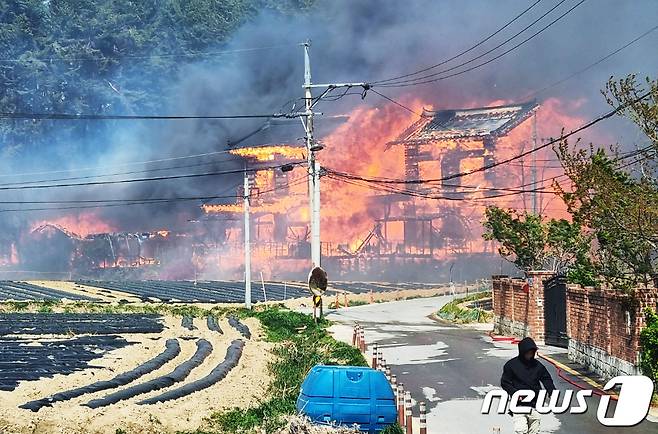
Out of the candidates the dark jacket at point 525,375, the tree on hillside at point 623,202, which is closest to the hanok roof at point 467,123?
the tree on hillside at point 623,202

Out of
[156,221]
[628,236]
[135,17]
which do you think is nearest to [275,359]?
[628,236]

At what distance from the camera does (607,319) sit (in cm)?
2228

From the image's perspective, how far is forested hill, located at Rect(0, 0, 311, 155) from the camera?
315 ft

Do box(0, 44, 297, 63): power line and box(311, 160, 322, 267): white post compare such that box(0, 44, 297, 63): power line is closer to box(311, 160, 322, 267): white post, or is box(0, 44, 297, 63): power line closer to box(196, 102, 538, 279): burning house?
box(196, 102, 538, 279): burning house

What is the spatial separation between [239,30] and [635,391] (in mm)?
85319

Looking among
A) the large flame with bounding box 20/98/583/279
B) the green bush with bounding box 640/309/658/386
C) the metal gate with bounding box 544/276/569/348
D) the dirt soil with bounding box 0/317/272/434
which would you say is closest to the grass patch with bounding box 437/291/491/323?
the metal gate with bounding box 544/276/569/348

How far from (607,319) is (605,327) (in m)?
0.31

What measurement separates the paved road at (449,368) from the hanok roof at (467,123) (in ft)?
96.5

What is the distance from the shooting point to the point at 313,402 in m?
15.5

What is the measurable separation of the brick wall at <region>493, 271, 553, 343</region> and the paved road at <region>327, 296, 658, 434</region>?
1.00 meters

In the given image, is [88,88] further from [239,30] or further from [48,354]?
[48,354]

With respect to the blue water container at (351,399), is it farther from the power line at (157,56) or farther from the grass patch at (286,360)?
the power line at (157,56)

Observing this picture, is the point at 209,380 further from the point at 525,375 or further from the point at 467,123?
the point at 467,123

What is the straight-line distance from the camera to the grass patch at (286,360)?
18.0m
